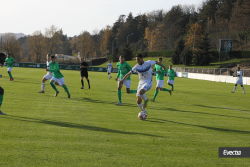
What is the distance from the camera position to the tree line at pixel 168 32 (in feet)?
229

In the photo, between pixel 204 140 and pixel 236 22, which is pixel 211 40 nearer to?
pixel 236 22

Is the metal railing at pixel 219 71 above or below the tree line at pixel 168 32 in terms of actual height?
below

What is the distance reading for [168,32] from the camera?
90938 mm

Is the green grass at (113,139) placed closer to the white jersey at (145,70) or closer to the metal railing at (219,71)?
the white jersey at (145,70)

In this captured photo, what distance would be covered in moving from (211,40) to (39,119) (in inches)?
2820

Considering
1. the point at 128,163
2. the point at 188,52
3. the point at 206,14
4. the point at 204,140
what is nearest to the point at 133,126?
the point at 204,140

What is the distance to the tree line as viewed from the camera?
69688 millimetres

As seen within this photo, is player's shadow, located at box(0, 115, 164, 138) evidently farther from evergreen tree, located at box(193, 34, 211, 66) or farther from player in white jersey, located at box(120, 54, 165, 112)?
evergreen tree, located at box(193, 34, 211, 66)

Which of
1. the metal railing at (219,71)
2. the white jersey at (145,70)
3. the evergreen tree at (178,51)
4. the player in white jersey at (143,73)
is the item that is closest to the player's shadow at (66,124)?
the player in white jersey at (143,73)

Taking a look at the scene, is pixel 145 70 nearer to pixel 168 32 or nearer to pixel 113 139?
pixel 113 139

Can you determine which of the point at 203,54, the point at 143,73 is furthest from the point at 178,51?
the point at 143,73

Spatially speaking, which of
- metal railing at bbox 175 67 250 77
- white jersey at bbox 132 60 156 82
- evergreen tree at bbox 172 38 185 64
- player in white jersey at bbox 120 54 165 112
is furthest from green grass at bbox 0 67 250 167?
evergreen tree at bbox 172 38 185 64

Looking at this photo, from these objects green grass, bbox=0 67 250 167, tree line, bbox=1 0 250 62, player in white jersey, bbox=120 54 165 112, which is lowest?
green grass, bbox=0 67 250 167

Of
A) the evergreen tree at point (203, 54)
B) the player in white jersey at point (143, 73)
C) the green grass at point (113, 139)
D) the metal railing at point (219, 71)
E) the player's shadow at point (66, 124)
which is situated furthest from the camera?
the evergreen tree at point (203, 54)
